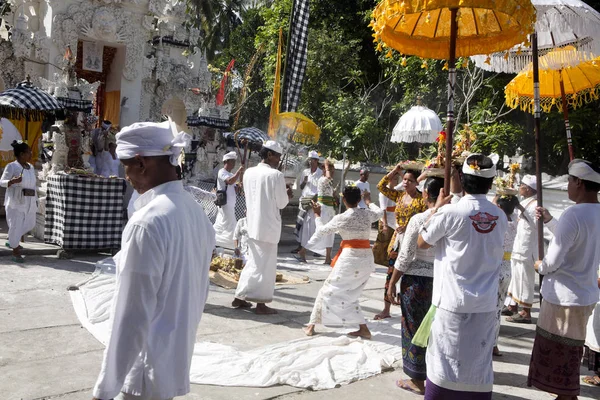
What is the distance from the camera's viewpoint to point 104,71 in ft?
62.4

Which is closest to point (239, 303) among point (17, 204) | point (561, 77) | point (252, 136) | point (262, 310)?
point (262, 310)

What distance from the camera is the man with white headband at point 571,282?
14.2 ft

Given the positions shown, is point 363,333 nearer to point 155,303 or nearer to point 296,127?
point 155,303

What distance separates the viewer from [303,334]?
6062 millimetres

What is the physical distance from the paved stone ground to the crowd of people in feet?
0.99

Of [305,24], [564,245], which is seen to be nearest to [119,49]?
[305,24]

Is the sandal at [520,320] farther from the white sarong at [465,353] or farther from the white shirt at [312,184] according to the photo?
the white shirt at [312,184]

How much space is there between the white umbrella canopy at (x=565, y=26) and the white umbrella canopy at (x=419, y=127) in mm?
6321

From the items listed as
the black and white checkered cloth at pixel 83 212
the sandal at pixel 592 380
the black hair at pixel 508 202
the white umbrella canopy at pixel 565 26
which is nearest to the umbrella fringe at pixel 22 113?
the black and white checkered cloth at pixel 83 212

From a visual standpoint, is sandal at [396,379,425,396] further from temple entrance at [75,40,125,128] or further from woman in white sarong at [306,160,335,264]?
temple entrance at [75,40,125,128]

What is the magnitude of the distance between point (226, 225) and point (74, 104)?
405cm

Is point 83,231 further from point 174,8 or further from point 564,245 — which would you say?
point 174,8

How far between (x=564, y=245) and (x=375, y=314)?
314cm

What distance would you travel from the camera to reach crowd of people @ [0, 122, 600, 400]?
2.39m
